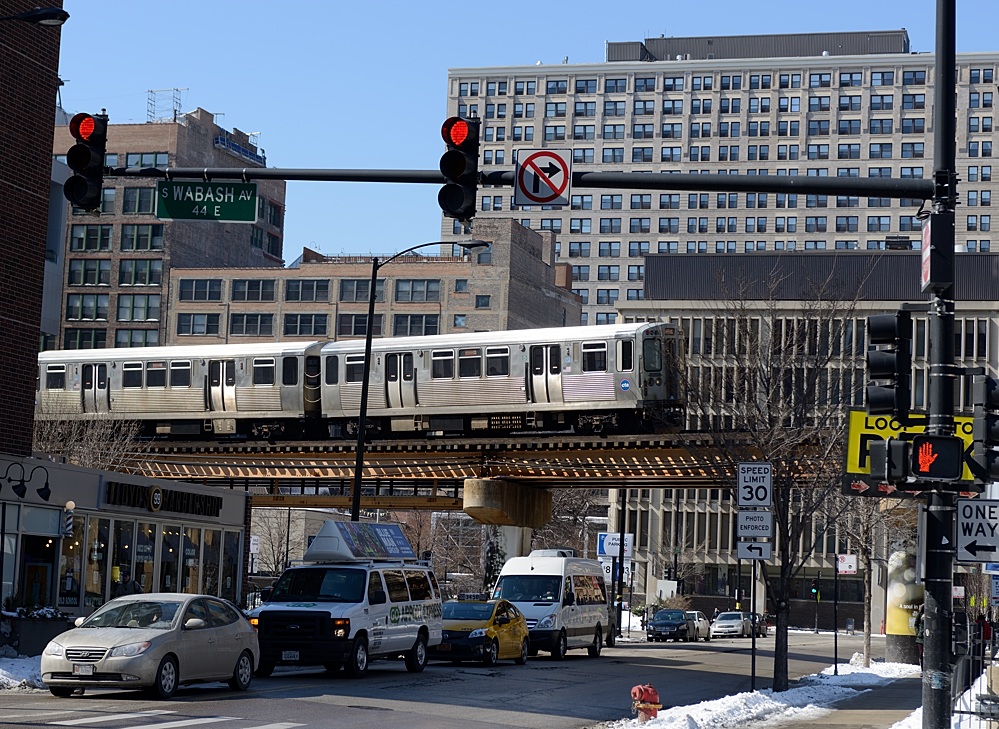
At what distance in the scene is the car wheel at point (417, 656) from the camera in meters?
26.2

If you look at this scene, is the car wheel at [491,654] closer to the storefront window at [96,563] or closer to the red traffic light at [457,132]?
the storefront window at [96,563]

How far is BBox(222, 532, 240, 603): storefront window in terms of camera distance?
33906mm

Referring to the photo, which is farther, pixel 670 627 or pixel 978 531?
pixel 670 627

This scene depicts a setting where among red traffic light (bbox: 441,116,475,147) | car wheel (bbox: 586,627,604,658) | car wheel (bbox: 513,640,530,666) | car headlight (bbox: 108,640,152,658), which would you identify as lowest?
car wheel (bbox: 586,627,604,658)

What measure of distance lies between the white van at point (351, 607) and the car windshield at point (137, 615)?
13.7ft

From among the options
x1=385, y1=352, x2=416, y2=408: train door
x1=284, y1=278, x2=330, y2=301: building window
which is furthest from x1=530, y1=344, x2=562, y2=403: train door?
x1=284, y1=278, x2=330, y2=301: building window

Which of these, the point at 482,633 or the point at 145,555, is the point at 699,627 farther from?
the point at 145,555

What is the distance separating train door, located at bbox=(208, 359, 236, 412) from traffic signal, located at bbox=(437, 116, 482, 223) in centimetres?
4028

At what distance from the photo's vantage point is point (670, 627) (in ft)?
184

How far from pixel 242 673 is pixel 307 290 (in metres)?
94.3

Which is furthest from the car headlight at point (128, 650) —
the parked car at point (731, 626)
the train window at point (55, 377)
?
the parked car at point (731, 626)

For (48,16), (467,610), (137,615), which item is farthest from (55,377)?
(48,16)

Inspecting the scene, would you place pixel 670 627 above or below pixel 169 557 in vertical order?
below

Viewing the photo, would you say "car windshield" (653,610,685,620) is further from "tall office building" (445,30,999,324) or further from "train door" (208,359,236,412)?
"tall office building" (445,30,999,324)
